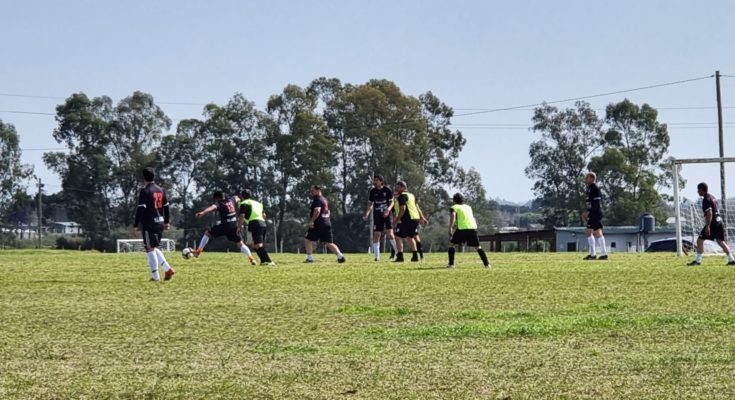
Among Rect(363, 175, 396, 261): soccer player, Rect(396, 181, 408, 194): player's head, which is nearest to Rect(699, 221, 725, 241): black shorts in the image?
Rect(396, 181, 408, 194): player's head

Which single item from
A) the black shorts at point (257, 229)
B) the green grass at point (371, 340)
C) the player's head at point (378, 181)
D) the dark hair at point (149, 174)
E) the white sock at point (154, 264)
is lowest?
the green grass at point (371, 340)

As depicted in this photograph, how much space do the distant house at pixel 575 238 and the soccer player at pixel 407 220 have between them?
53589 mm

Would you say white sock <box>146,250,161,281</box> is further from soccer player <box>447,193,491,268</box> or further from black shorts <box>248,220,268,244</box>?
black shorts <box>248,220,268,244</box>

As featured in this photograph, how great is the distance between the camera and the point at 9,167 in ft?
331

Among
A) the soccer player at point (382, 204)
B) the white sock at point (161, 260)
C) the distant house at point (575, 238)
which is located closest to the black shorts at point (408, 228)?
the soccer player at point (382, 204)

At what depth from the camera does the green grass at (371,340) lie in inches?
303

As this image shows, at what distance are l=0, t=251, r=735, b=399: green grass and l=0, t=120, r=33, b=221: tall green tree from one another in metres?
85.8

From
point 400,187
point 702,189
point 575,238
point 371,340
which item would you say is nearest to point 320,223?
point 400,187

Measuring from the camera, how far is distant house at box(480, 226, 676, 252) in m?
88.8

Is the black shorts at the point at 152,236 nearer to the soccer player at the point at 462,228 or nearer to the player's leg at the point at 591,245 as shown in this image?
the soccer player at the point at 462,228

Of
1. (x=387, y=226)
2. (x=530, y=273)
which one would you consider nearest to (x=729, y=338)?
(x=530, y=273)

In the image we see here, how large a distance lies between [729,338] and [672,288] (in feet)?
22.5

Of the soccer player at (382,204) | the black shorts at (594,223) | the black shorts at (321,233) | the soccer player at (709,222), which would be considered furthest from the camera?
the black shorts at (594,223)

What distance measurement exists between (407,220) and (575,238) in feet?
215
